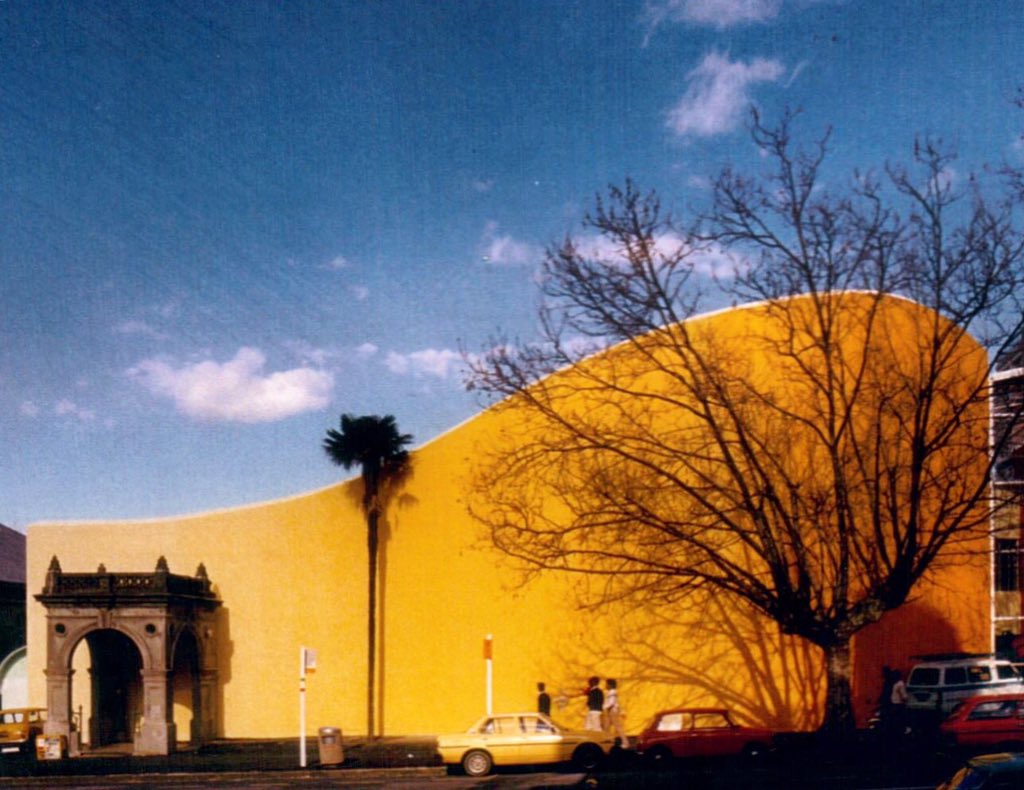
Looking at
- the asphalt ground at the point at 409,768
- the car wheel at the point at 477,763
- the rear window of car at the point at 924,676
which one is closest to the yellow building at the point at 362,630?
the asphalt ground at the point at 409,768

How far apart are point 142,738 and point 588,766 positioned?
1274 cm

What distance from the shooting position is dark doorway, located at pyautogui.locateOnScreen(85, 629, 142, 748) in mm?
32844

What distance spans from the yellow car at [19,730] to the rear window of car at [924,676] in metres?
21.8

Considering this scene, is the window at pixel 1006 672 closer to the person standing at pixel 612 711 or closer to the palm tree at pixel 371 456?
the person standing at pixel 612 711

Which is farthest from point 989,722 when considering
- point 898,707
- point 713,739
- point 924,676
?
point 713,739

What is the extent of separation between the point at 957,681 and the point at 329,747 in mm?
13967

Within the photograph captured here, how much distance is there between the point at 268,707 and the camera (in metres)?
33.2

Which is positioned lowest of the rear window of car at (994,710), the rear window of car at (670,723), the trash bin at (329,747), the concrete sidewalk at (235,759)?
the concrete sidewalk at (235,759)

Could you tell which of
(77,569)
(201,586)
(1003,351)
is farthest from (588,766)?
(77,569)

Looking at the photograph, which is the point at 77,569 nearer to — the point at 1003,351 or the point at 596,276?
the point at 596,276

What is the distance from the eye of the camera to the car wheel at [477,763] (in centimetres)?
2423

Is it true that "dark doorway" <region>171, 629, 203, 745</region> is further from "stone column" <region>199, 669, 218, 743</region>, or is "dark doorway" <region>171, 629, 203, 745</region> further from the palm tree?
the palm tree

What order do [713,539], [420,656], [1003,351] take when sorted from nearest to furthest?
[1003,351]
[713,539]
[420,656]

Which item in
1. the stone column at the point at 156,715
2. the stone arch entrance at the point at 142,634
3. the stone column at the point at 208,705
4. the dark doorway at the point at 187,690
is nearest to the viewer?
the stone column at the point at 156,715
